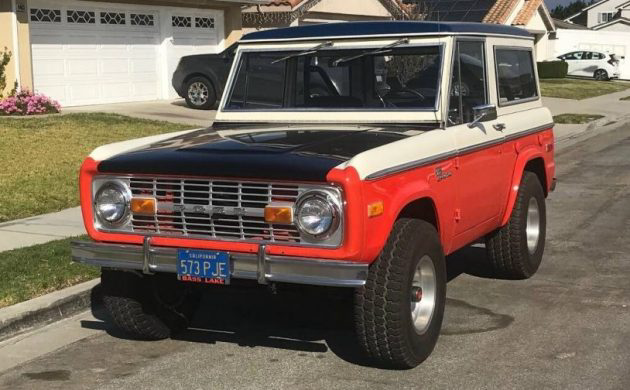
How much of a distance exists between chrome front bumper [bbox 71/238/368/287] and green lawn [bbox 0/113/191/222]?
491 centimetres

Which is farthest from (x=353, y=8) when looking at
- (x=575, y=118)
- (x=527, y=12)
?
(x=527, y=12)

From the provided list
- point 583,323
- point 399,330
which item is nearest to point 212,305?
point 399,330

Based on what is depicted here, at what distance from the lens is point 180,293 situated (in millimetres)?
5707

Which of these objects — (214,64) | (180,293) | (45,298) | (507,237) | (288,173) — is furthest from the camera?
(214,64)

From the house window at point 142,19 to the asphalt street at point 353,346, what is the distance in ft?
51.4

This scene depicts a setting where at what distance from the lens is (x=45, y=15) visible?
62.4ft

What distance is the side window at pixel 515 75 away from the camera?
21.6 ft

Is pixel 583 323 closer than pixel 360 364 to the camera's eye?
No

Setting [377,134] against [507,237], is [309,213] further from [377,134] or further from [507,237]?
[507,237]

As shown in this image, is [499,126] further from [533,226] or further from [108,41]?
[108,41]

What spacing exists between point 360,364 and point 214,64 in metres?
15.3

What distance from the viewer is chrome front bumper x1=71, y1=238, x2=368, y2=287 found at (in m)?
4.40

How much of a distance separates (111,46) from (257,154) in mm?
16791

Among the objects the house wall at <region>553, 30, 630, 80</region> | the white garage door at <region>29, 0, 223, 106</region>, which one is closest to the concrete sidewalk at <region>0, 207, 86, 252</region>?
the white garage door at <region>29, 0, 223, 106</region>
